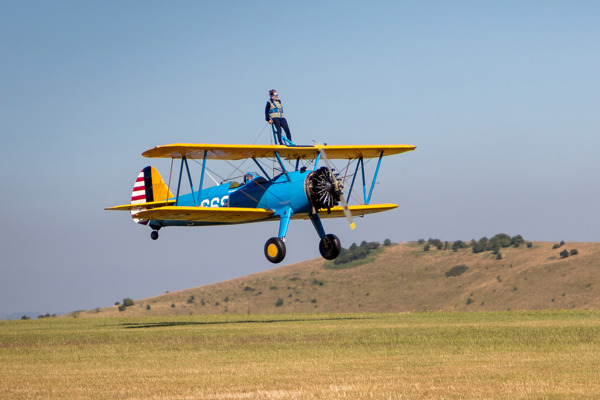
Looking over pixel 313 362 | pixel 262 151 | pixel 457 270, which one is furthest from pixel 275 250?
pixel 457 270

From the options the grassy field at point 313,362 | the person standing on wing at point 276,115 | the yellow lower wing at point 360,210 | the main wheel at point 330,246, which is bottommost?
the grassy field at point 313,362

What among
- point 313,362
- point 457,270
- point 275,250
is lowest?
point 457,270

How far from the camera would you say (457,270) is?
3546 inches

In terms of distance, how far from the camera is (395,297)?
85500mm

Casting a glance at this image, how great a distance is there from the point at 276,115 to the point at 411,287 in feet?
193

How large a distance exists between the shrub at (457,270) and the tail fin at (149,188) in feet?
189

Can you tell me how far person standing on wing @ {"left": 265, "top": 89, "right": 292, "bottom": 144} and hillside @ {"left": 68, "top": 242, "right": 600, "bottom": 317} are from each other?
46114 millimetres

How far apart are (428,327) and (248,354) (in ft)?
29.9

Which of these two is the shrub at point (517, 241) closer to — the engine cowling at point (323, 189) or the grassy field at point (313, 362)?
the grassy field at point (313, 362)

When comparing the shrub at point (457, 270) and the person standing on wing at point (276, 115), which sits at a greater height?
the person standing on wing at point (276, 115)

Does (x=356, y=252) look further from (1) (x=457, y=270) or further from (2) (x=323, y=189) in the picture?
(2) (x=323, y=189)

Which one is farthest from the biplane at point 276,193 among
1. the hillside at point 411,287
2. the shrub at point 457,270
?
the shrub at point 457,270

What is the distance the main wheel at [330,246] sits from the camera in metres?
29.8

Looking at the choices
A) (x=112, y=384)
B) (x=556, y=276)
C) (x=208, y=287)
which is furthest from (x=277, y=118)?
(x=208, y=287)
